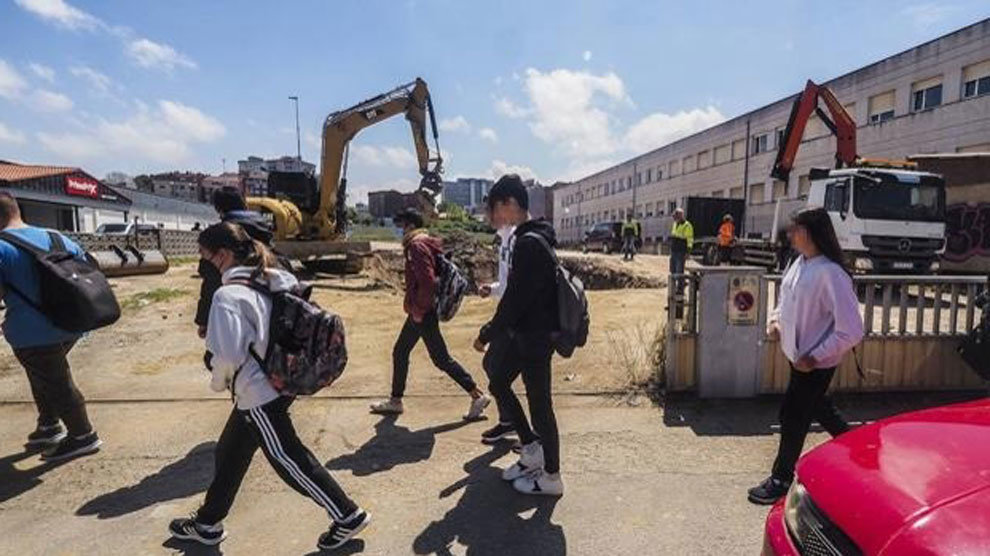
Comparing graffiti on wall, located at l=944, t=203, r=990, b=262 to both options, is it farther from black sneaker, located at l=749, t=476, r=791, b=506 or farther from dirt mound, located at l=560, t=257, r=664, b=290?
black sneaker, located at l=749, t=476, r=791, b=506

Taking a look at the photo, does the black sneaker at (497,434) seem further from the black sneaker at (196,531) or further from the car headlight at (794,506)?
the car headlight at (794,506)

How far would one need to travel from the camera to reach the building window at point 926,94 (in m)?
25.4

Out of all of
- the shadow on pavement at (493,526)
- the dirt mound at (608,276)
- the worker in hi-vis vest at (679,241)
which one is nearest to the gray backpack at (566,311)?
the shadow on pavement at (493,526)

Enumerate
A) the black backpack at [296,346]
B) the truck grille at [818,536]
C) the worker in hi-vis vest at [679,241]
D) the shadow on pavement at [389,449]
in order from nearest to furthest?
the truck grille at [818,536]
the black backpack at [296,346]
the shadow on pavement at [389,449]
the worker in hi-vis vest at [679,241]

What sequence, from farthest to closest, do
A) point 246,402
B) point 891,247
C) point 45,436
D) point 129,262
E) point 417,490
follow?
point 129,262, point 891,247, point 45,436, point 417,490, point 246,402

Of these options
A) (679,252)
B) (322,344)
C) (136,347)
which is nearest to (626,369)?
(322,344)

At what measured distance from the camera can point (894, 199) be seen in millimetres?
12305

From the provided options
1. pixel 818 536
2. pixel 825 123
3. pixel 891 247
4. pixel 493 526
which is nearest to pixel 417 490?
pixel 493 526

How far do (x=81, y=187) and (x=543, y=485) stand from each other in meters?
38.7

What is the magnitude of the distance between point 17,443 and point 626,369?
5190 mm

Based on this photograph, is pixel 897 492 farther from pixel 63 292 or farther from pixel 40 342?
pixel 40 342

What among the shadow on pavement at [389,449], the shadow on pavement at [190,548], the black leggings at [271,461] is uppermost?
the black leggings at [271,461]

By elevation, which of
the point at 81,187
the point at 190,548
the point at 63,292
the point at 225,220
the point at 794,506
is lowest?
the point at 190,548

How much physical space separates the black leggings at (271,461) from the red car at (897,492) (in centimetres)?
205
